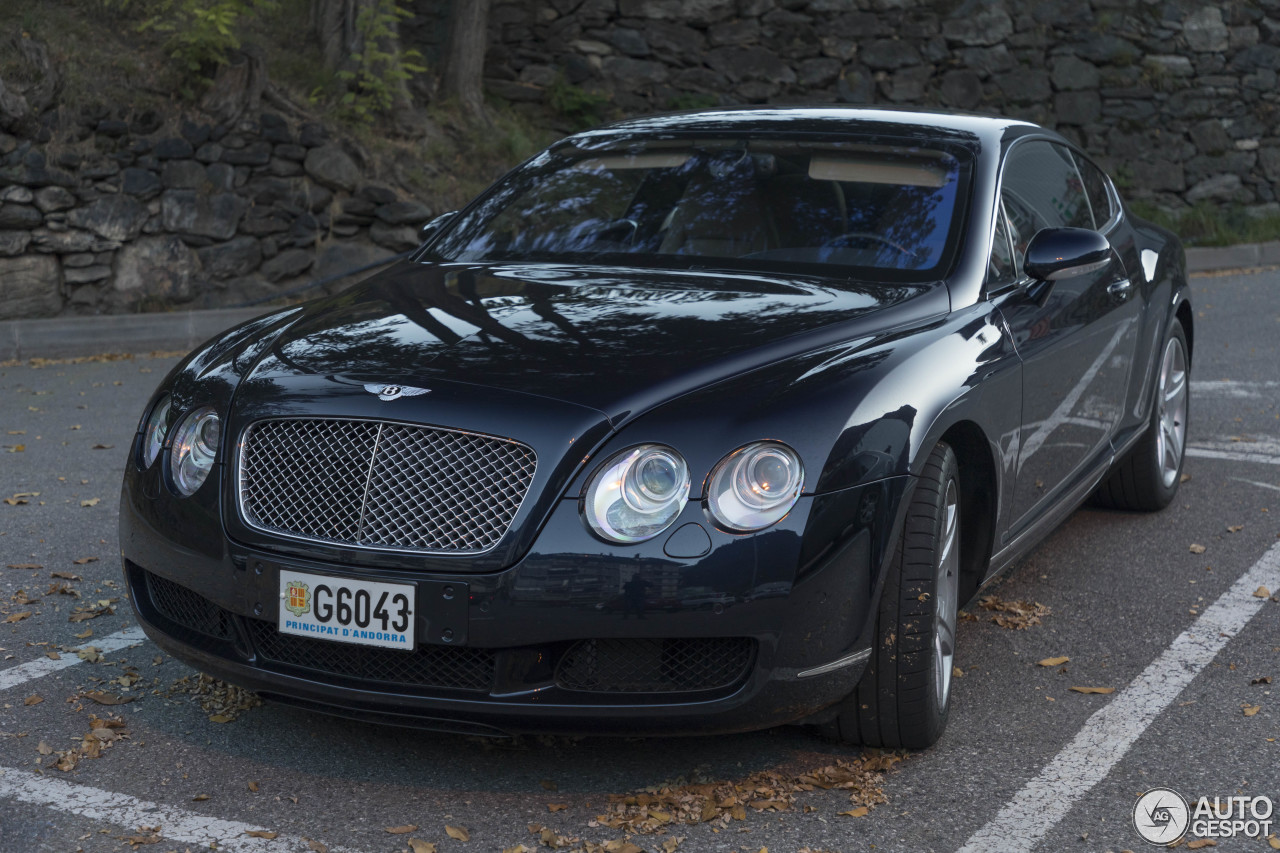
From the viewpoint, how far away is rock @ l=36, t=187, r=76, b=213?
1078cm

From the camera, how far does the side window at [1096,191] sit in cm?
519

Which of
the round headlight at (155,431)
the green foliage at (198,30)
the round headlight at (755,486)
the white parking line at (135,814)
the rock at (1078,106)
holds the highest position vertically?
the green foliage at (198,30)

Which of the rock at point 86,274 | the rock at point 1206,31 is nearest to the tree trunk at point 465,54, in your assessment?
the rock at point 86,274

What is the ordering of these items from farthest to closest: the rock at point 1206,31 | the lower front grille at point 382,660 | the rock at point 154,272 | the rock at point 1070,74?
the rock at point 1206,31 < the rock at point 1070,74 < the rock at point 154,272 < the lower front grille at point 382,660

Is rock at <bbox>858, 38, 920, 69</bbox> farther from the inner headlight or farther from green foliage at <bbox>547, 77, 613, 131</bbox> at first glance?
the inner headlight

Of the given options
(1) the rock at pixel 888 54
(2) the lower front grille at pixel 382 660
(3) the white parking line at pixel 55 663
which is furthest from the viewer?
(1) the rock at pixel 888 54

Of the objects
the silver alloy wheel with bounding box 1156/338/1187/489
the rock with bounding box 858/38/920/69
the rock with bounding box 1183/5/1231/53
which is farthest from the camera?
the rock with bounding box 1183/5/1231/53

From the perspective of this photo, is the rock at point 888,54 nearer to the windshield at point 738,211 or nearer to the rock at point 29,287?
the rock at point 29,287

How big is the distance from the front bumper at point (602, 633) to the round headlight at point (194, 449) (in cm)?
21

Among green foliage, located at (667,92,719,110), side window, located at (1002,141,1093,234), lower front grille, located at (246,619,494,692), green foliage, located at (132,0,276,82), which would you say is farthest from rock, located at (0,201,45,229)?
lower front grille, located at (246,619,494,692)

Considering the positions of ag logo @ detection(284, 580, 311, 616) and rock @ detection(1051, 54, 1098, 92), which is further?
rock @ detection(1051, 54, 1098, 92)

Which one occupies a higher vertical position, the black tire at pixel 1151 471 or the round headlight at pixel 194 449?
the round headlight at pixel 194 449

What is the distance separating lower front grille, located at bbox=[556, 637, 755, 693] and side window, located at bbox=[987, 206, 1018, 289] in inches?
59.2

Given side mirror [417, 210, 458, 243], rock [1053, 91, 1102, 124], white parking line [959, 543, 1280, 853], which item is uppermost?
rock [1053, 91, 1102, 124]
